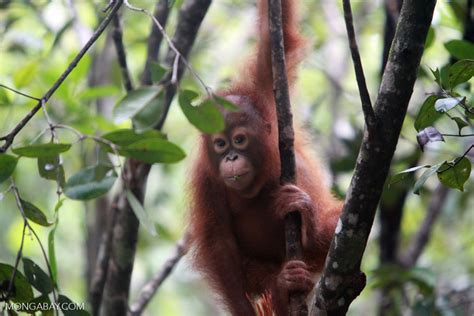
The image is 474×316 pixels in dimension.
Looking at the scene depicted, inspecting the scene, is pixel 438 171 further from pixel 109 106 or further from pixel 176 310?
pixel 176 310

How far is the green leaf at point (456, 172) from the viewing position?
2.79 meters

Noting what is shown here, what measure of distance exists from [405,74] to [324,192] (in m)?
2.11

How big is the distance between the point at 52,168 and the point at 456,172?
1611mm

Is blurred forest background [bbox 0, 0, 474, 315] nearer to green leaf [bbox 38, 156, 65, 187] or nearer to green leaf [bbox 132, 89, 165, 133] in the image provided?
green leaf [bbox 38, 156, 65, 187]

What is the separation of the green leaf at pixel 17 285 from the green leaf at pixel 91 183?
1.46 ft

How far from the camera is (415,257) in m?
5.93

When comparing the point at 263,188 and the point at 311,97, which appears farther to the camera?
the point at 311,97

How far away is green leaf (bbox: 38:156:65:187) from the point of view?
9.55 feet

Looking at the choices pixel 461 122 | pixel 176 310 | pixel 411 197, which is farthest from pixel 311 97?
pixel 461 122

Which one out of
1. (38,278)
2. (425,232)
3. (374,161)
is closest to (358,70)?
(374,161)

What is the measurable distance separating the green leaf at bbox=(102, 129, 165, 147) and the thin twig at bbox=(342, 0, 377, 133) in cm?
76

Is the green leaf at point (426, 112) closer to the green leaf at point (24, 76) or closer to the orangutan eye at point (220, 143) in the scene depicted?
the orangutan eye at point (220, 143)

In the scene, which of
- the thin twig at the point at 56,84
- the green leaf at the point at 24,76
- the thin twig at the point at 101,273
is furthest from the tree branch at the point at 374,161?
the green leaf at the point at 24,76

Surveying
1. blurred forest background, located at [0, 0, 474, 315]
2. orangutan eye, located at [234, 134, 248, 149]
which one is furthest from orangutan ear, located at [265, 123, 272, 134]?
blurred forest background, located at [0, 0, 474, 315]
